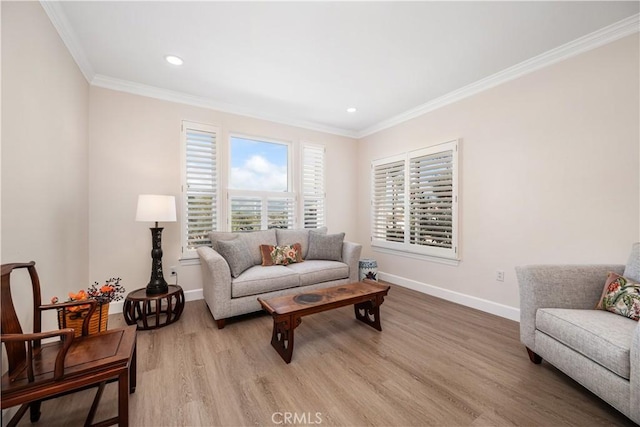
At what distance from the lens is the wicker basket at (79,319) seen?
5.45ft

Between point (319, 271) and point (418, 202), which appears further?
point (418, 202)

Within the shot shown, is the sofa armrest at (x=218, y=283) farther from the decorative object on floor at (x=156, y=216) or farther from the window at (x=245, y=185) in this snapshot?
the window at (x=245, y=185)

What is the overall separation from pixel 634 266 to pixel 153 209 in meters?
4.01

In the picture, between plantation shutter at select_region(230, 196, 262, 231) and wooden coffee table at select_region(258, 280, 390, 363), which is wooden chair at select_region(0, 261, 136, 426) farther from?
plantation shutter at select_region(230, 196, 262, 231)

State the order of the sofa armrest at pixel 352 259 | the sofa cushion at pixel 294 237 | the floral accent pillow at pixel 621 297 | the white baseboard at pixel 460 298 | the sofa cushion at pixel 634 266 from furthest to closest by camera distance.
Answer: the sofa cushion at pixel 294 237 < the sofa armrest at pixel 352 259 < the white baseboard at pixel 460 298 < the sofa cushion at pixel 634 266 < the floral accent pillow at pixel 621 297

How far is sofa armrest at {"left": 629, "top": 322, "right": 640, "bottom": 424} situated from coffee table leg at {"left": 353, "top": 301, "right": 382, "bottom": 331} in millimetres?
1567

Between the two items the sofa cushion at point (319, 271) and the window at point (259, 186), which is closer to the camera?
the sofa cushion at point (319, 271)

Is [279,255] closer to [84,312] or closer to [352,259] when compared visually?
[352,259]

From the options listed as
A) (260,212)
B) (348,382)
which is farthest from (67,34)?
(348,382)

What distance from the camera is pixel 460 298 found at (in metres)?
3.20

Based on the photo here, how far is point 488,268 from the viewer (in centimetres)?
295

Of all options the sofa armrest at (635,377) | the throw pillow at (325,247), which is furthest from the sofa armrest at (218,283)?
the sofa armrest at (635,377)

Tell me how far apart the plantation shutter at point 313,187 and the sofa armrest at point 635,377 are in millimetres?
3496

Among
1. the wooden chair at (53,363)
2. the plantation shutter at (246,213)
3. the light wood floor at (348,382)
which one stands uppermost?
the plantation shutter at (246,213)
